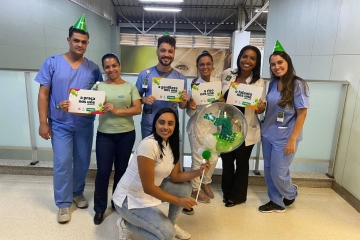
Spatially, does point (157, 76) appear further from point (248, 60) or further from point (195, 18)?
point (195, 18)

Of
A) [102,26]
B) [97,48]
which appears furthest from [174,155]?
[102,26]

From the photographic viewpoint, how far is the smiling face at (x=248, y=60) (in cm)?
193

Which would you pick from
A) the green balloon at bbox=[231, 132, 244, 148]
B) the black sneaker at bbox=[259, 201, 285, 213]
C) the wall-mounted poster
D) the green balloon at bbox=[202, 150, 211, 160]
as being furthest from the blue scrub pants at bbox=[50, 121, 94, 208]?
the wall-mounted poster

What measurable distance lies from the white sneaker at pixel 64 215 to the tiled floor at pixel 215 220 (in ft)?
0.13

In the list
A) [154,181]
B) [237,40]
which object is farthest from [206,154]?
[237,40]

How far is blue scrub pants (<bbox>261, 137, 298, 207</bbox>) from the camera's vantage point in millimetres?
2027

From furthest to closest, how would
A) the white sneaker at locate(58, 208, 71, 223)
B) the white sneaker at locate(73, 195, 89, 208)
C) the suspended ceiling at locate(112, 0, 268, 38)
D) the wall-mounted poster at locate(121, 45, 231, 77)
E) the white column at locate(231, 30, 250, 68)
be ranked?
the wall-mounted poster at locate(121, 45, 231, 77) → the white column at locate(231, 30, 250, 68) → the suspended ceiling at locate(112, 0, 268, 38) → the white sneaker at locate(73, 195, 89, 208) → the white sneaker at locate(58, 208, 71, 223)

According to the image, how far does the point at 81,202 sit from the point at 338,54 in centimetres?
289

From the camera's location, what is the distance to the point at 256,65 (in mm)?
1981

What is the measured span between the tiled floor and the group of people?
11 cm

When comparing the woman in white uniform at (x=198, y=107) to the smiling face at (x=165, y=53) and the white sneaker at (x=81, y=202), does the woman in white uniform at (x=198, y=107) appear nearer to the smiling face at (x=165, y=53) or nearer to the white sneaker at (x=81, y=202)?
the smiling face at (x=165, y=53)

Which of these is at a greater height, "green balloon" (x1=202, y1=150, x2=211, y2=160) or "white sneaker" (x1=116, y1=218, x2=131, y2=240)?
"green balloon" (x1=202, y1=150, x2=211, y2=160)

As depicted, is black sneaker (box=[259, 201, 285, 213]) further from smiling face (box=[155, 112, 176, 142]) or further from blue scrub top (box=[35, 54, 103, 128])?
blue scrub top (box=[35, 54, 103, 128])

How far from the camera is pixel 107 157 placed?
1869 mm
